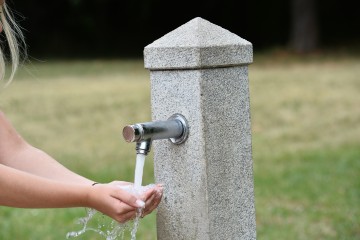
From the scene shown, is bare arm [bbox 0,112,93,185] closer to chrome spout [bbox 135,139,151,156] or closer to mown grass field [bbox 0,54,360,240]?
chrome spout [bbox 135,139,151,156]

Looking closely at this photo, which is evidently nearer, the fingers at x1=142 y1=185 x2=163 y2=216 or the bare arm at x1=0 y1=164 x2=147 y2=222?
the bare arm at x1=0 y1=164 x2=147 y2=222

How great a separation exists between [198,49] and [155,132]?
30 cm

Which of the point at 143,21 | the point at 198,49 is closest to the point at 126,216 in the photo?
the point at 198,49

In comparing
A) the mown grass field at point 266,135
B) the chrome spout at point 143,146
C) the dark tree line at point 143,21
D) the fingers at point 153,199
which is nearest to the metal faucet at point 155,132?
the chrome spout at point 143,146

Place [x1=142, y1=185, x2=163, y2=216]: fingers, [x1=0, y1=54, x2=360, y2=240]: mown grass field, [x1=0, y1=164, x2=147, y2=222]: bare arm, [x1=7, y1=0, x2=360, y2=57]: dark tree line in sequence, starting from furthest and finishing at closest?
[x1=7, y1=0, x2=360, y2=57]: dark tree line
[x1=0, y1=54, x2=360, y2=240]: mown grass field
[x1=142, y1=185, x2=163, y2=216]: fingers
[x1=0, y1=164, x2=147, y2=222]: bare arm

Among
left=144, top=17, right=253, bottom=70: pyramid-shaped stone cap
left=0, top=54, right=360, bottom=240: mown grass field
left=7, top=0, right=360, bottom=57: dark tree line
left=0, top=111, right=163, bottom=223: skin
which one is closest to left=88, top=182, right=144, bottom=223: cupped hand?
left=0, top=111, right=163, bottom=223: skin

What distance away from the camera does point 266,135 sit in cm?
959

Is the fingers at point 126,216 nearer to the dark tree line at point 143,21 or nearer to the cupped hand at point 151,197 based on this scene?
the cupped hand at point 151,197

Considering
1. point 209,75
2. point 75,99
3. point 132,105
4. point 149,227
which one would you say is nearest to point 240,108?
point 209,75

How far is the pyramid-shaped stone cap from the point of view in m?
2.59

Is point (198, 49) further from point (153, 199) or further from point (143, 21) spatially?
point (143, 21)

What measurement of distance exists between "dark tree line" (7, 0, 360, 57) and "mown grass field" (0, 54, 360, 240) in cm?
568

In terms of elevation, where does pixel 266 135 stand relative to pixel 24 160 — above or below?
below

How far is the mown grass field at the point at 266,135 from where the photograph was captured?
600 centimetres
